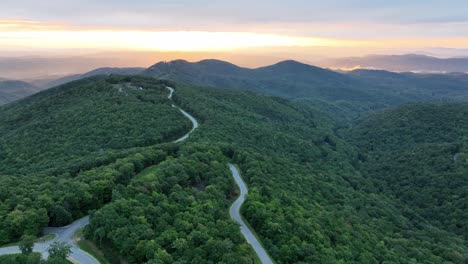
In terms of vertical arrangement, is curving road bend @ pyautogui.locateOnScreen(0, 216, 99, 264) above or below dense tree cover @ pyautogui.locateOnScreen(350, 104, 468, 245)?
above

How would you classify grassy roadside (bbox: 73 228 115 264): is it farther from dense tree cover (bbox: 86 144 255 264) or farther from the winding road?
dense tree cover (bbox: 86 144 255 264)

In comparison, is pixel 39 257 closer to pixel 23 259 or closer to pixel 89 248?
pixel 23 259

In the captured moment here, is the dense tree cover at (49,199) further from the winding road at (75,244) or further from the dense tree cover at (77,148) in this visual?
the winding road at (75,244)

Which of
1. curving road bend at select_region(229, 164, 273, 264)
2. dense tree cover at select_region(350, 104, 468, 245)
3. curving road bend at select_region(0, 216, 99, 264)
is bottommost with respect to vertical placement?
dense tree cover at select_region(350, 104, 468, 245)

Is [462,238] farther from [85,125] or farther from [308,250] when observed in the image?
[85,125]

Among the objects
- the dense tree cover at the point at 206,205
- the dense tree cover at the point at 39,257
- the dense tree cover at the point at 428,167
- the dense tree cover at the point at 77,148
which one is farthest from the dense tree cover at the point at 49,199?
the dense tree cover at the point at 428,167

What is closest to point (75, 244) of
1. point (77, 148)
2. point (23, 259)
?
point (23, 259)

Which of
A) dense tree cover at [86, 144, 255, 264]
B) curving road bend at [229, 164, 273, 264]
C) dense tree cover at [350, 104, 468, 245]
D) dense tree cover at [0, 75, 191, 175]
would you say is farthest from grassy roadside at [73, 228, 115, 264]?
dense tree cover at [350, 104, 468, 245]
